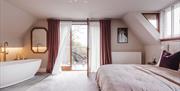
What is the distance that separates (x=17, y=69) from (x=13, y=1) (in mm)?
1744

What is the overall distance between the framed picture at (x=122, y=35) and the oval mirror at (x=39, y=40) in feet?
9.55

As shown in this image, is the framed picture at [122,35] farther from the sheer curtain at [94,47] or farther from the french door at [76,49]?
the french door at [76,49]

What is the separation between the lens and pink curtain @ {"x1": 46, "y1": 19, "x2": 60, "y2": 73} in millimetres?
7004

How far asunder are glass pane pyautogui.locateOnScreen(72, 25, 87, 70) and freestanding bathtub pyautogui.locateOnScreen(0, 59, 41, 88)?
7.08ft

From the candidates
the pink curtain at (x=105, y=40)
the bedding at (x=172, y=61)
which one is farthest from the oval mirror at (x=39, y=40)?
the bedding at (x=172, y=61)

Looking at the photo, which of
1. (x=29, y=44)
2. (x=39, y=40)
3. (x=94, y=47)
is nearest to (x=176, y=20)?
(x=94, y=47)

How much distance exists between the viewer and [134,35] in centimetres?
720

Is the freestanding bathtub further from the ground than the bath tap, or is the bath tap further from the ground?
the bath tap

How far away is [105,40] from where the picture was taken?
7.09 meters

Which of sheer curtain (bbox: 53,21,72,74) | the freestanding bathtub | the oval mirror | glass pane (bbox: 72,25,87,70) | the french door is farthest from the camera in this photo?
glass pane (bbox: 72,25,87,70)

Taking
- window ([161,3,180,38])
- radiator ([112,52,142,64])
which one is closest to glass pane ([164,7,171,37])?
window ([161,3,180,38])

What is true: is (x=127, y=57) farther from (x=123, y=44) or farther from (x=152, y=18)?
(x=152, y=18)

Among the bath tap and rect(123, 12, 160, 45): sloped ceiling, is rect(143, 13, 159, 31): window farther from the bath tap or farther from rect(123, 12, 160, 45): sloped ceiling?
the bath tap

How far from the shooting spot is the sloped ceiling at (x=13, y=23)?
480cm
